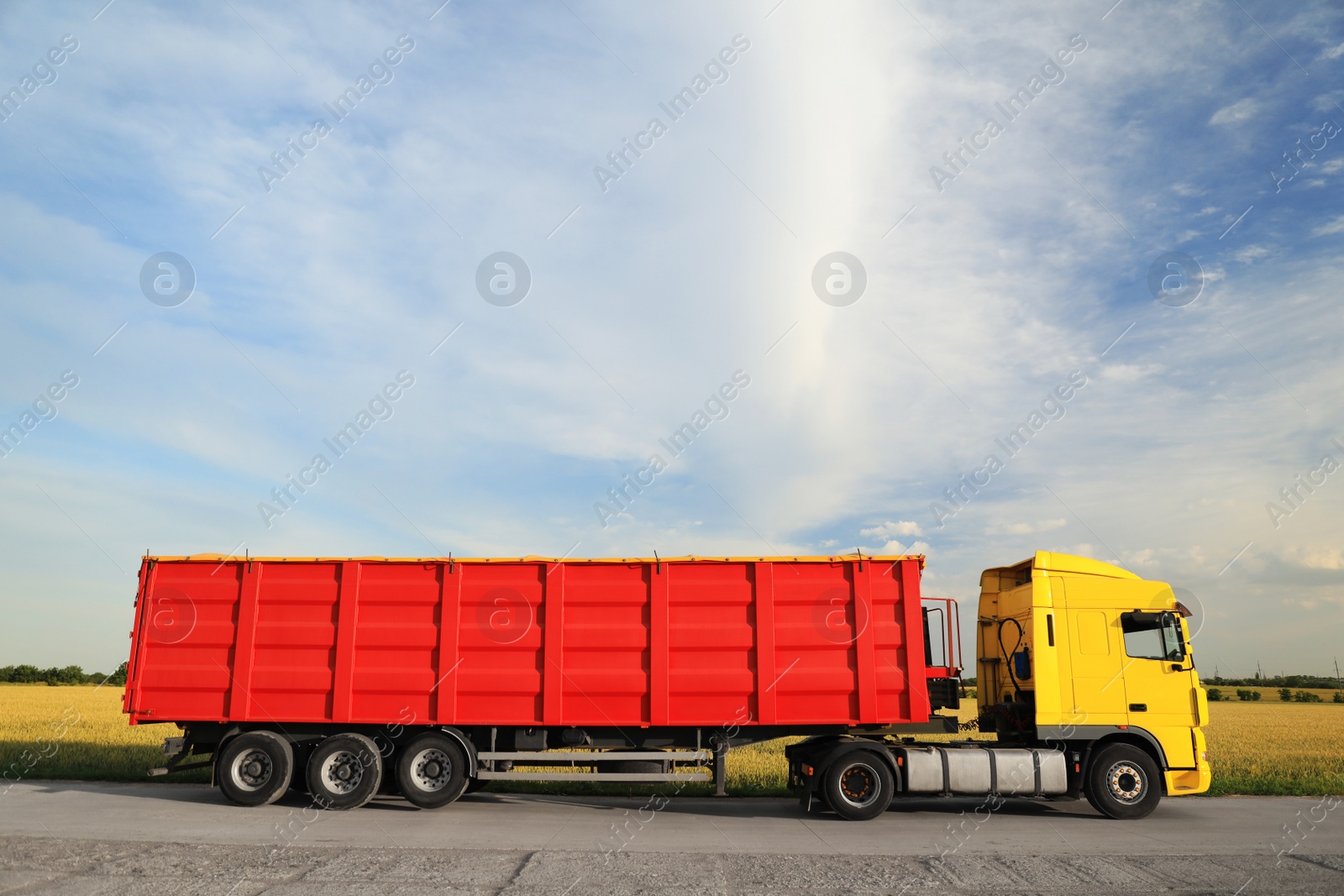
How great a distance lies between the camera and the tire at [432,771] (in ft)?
36.0

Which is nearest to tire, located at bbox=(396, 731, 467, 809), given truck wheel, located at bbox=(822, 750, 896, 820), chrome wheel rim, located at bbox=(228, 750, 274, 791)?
chrome wheel rim, located at bbox=(228, 750, 274, 791)

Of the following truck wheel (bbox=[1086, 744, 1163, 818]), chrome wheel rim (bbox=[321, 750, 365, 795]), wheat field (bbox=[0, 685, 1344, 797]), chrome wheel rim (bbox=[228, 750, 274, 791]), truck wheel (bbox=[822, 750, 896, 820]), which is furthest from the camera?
wheat field (bbox=[0, 685, 1344, 797])

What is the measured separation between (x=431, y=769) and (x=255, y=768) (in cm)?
240

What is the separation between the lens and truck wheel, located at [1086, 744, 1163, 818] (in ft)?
35.7

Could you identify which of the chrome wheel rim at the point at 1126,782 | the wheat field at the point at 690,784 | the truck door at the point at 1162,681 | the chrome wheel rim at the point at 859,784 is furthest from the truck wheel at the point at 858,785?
the truck door at the point at 1162,681

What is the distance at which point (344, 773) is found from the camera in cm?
1107

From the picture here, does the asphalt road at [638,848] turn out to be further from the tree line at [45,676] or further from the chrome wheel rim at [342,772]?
the tree line at [45,676]

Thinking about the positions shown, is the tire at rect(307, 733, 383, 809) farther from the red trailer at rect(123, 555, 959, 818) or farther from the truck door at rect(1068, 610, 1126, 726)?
the truck door at rect(1068, 610, 1126, 726)

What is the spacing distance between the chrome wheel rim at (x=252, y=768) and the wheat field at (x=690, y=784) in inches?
136

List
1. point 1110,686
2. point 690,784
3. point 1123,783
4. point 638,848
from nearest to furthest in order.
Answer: point 638,848, point 1123,783, point 1110,686, point 690,784

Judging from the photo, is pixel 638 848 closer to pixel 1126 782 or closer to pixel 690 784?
pixel 690 784

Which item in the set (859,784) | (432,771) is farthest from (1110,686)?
(432,771)

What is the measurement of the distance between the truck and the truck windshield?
26mm

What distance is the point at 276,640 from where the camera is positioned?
11383 mm
